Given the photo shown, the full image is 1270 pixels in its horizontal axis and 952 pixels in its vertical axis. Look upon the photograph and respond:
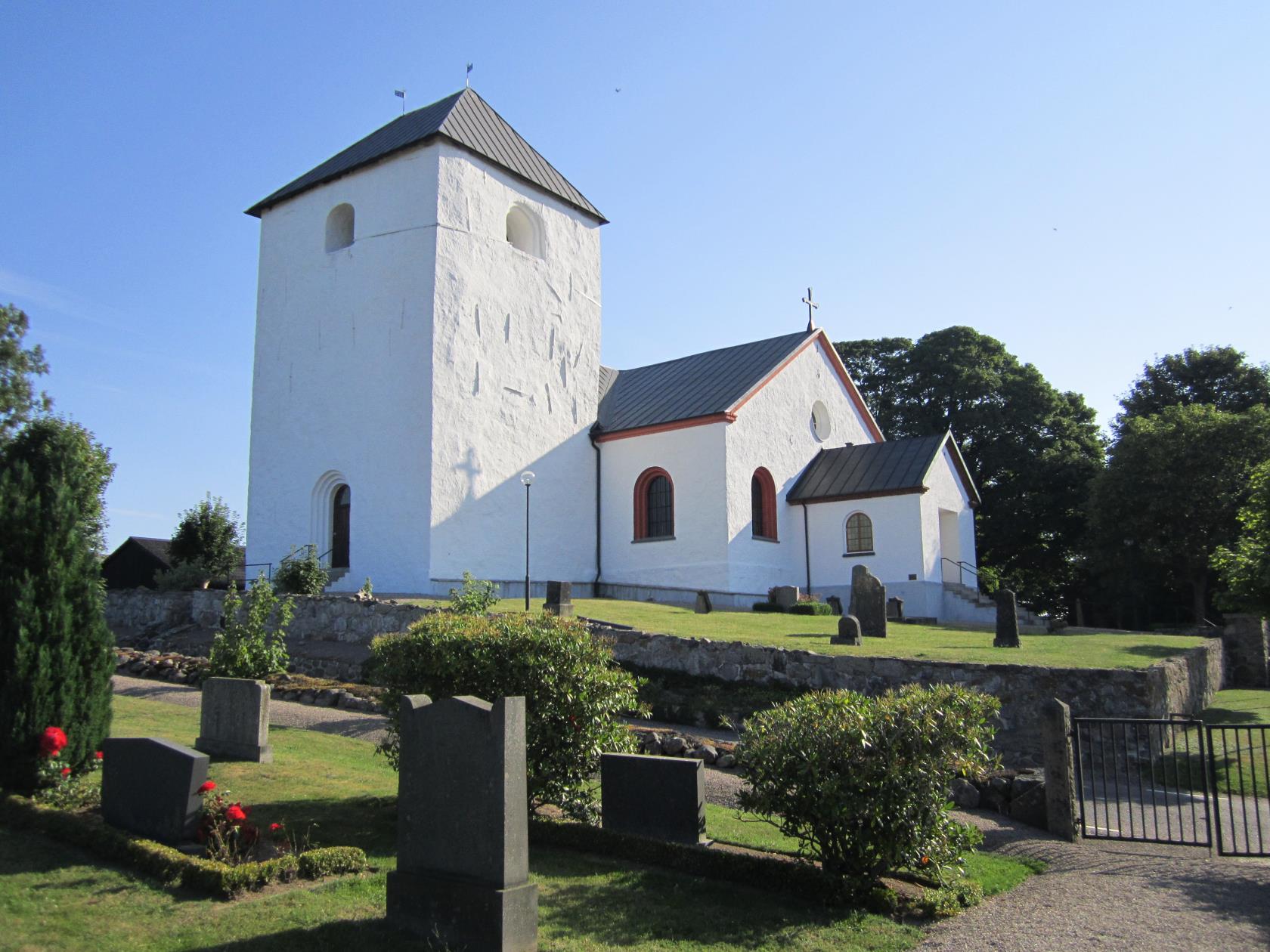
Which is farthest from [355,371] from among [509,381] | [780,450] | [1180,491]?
[1180,491]

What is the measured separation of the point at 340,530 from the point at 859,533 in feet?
45.7

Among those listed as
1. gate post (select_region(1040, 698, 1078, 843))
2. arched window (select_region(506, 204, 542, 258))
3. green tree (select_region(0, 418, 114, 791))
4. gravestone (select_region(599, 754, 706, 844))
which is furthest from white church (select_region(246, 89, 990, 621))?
gate post (select_region(1040, 698, 1078, 843))

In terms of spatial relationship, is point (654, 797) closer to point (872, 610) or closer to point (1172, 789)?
Result: point (1172, 789)

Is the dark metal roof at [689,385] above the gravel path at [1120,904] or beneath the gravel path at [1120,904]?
above

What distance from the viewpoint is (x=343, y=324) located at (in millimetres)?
24141

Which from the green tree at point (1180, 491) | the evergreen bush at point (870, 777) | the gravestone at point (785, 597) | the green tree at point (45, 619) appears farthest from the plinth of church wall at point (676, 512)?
the evergreen bush at point (870, 777)

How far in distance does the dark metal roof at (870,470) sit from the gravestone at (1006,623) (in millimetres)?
8953

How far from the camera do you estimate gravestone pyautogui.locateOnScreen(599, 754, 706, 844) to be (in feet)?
23.1

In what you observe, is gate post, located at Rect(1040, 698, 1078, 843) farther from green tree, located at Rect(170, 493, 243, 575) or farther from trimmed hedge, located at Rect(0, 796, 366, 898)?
green tree, located at Rect(170, 493, 243, 575)

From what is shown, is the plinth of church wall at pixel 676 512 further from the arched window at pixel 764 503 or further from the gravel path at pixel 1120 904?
the gravel path at pixel 1120 904

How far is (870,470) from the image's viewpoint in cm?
2697

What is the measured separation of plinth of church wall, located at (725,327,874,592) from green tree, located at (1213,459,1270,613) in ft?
38.3

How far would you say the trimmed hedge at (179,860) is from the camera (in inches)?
→ 231

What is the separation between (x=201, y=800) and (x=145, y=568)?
3171 centimetres
